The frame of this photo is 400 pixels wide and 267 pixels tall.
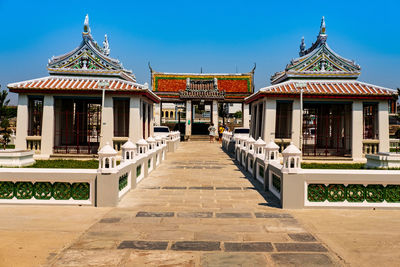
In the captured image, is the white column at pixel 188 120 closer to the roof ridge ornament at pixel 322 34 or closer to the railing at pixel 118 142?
the railing at pixel 118 142

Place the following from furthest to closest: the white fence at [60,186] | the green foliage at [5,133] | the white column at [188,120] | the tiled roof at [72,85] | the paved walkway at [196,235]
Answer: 1. the white column at [188,120]
2. the green foliage at [5,133]
3. the tiled roof at [72,85]
4. the white fence at [60,186]
5. the paved walkway at [196,235]

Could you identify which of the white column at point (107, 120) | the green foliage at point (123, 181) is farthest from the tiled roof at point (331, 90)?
the green foliage at point (123, 181)

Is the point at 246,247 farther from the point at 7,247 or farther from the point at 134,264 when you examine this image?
the point at 7,247

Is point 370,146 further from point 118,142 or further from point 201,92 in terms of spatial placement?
point 201,92

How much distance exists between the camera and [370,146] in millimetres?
19375

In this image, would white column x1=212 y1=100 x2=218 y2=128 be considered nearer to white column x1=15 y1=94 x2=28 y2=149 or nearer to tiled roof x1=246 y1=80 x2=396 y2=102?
tiled roof x1=246 y1=80 x2=396 y2=102

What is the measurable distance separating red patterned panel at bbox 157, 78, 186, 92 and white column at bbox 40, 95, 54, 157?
22542mm

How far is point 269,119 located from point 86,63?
1103 centimetres

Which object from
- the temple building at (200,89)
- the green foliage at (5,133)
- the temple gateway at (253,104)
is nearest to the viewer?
the temple gateway at (253,104)

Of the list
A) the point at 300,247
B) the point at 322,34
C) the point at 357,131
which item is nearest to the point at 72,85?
the point at 322,34

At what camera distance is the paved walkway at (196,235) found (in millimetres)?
4797

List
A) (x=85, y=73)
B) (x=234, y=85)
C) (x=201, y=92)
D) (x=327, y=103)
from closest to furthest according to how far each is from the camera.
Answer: (x=327, y=103), (x=85, y=73), (x=201, y=92), (x=234, y=85)

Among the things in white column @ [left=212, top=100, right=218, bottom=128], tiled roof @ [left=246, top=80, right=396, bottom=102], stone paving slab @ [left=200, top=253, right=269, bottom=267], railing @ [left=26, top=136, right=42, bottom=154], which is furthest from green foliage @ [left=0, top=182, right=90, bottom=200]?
white column @ [left=212, top=100, right=218, bottom=128]

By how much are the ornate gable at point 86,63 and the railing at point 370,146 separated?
14276 millimetres
